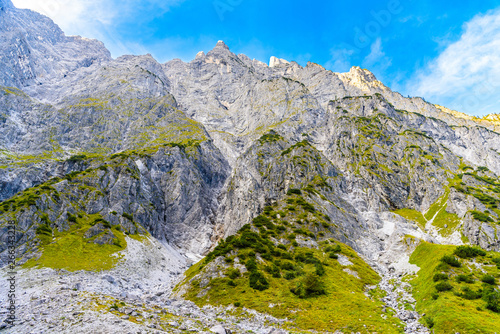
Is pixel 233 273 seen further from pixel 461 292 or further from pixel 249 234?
pixel 461 292

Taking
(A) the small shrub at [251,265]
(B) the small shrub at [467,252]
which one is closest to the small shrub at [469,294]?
(B) the small shrub at [467,252]

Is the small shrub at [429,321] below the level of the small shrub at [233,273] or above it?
above

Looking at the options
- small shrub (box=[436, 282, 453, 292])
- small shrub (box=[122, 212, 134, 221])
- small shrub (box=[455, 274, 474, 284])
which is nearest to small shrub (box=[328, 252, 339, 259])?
small shrub (box=[455, 274, 474, 284])

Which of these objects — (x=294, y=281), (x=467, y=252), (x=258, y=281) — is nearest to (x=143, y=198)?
(x=258, y=281)

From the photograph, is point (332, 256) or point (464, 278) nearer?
point (464, 278)

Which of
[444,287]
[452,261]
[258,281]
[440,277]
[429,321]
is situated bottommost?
[258,281]

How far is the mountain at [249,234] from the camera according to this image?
3055 cm

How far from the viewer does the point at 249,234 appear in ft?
207

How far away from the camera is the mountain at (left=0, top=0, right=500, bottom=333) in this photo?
30.5m

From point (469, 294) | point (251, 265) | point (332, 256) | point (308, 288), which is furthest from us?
point (332, 256)

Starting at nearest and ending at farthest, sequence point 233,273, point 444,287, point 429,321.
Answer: point 429,321, point 444,287, point 233,273

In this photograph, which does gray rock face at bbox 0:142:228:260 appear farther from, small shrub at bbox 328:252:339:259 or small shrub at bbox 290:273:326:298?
small shrub at bbox 290:273:326:298

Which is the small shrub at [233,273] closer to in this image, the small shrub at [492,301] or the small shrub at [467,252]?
the small shrub at [492,301]

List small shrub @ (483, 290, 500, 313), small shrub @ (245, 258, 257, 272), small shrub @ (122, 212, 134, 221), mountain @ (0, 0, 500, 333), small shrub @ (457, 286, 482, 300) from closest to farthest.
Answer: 1. small shrub @ (483, 290, 500, 313)
2. mountain @ (0, 0, 500, 333)
3. small shrub @ (457, 286, 482, 300)
4. small shrub @ (245, 258, 257, 272)
5. small shrub @ (122, 212, 134, 221)
